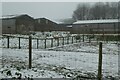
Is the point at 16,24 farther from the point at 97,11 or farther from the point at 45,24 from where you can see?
Result: the point at 97,11

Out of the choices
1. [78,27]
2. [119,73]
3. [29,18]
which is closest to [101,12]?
[78,27]

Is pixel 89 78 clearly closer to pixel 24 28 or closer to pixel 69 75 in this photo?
pixel 69 75

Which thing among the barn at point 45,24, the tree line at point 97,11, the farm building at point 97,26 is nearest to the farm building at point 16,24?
the barn at point 45,24

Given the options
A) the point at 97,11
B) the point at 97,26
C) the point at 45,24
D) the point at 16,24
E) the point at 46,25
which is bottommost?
the point at 16,24

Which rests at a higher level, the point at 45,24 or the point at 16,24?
the point at 45,24

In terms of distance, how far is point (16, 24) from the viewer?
200 feet

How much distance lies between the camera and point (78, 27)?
78.5m

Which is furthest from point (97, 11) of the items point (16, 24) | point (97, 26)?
point (16, 24)

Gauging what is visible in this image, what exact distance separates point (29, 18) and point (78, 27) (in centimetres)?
1972

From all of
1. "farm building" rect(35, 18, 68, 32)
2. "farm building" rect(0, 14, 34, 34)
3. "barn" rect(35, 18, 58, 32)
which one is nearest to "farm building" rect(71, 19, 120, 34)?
"farm building" rect(35, 18, 68, 32)

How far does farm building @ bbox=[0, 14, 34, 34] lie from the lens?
60.5m

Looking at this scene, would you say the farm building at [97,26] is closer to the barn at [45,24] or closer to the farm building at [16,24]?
the barn at [45,24]

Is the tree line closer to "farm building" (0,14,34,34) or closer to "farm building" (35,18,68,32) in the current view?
"farm building" (35,18,68,32)

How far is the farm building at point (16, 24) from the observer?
2381 inches
